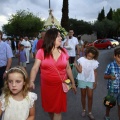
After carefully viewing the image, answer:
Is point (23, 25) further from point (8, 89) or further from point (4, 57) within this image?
point (8, 89)

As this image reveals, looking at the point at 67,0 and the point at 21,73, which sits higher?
the point at 67,0

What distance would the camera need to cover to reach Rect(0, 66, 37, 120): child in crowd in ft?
10.3

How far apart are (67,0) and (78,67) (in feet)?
69.8

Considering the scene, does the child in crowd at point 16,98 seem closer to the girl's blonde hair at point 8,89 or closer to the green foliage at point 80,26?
the girl's blonde hair at point 8,89

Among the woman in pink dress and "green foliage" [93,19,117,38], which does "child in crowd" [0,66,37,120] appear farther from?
"green foliage" [93,19,117,38]

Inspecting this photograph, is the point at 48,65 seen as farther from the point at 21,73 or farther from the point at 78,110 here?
the point at 78,110

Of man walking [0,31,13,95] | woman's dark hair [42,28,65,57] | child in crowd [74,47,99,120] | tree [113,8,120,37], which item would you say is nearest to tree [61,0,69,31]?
man walking [0,31,13,95]

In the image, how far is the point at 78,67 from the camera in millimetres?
5648

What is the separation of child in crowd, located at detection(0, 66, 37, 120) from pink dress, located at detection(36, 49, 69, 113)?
43.8 inches

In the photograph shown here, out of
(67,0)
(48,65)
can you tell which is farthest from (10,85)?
(67,0)

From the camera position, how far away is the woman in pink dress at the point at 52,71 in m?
4.36

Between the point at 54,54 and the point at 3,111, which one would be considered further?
the point at 54,54

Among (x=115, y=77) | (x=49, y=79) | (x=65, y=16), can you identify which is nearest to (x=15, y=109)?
(x=49, y=79)

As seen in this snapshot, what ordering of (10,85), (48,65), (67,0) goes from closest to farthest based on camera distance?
(10,85)
(48,65)
(67,0)
